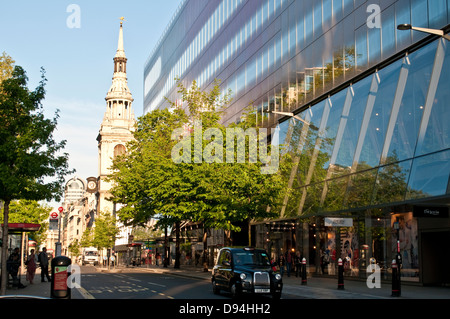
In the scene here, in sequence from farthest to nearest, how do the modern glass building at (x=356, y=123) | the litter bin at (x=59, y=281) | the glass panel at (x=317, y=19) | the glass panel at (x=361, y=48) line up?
1. the glass panel at (x=317, y=19)
2. the glass panel at (x=361, y=48)
3. the modern glass building at (x=356, y=123)
4. the litter bin at (x=59, y=281)

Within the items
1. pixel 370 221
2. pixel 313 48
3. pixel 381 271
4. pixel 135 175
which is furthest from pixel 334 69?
pixel 135 175

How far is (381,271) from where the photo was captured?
94.3 ft

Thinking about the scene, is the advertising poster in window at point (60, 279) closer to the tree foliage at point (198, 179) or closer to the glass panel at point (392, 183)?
the glass panel at point (392, 183)

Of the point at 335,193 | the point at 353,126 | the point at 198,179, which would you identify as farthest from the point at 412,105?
the point at 198,179

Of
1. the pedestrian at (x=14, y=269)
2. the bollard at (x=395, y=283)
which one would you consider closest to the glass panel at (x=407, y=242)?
the bollard at (x=395, y=283)

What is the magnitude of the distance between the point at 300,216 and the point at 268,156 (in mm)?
4231

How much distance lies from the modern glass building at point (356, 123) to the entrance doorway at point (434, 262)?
0.04 metres

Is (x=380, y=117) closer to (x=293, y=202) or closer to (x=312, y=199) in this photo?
(x=312, y=199)

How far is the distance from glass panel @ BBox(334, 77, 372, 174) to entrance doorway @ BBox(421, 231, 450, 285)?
6.62 m

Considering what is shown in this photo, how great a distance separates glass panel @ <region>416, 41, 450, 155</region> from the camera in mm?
23636

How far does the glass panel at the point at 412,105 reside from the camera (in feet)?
83.4

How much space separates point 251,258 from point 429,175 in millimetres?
8146

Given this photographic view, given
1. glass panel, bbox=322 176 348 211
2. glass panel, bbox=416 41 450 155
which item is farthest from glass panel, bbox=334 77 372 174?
glass panel, bbox=416 41 450 155

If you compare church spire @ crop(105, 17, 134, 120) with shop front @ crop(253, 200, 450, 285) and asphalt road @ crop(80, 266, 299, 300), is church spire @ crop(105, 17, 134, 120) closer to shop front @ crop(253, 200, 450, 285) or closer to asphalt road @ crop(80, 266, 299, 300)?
shop front @ crop(253, 200, 450, 285)
